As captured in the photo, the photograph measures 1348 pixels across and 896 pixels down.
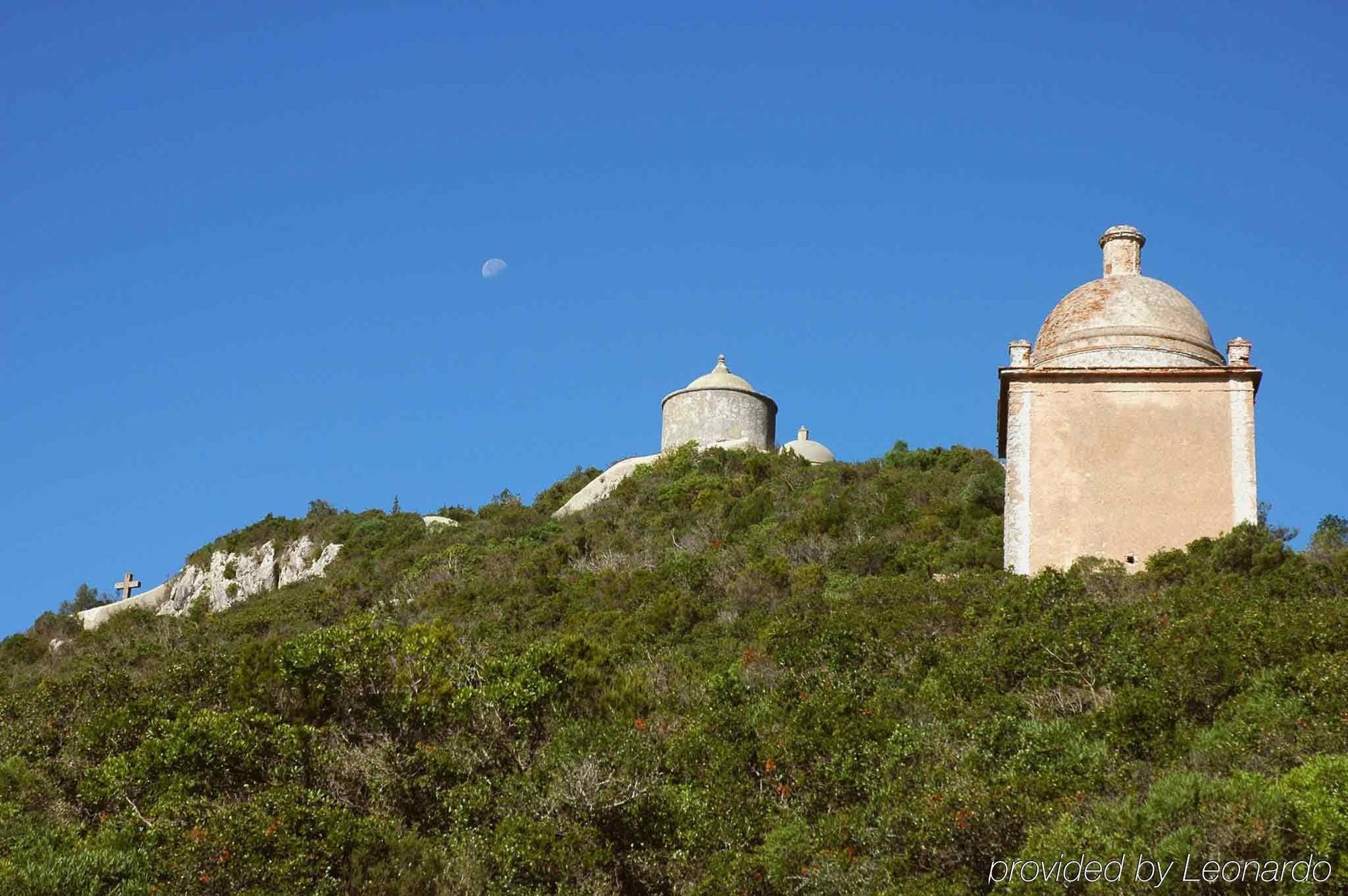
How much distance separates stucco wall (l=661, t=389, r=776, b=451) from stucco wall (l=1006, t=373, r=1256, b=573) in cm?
1899

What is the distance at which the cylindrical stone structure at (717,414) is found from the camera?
42344 mm

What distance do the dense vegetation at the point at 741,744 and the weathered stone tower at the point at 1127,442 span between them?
2.26 ft

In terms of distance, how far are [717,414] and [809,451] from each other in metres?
2.59

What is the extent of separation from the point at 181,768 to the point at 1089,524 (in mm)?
12131

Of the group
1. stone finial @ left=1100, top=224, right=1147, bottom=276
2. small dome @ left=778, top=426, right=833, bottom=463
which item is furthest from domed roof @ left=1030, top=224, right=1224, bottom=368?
small dome @ left=778, top=426, right=833, bottom=463

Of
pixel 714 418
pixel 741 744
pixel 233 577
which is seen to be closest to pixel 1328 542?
pixel 741 744

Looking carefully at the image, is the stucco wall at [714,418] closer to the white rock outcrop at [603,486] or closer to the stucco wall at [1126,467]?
the white rock outcrop at [603,486]

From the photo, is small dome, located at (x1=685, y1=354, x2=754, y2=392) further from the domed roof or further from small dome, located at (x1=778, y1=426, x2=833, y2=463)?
the domed roof

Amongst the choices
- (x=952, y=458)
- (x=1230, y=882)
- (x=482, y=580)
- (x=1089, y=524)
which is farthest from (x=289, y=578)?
(x=1230, y=882)

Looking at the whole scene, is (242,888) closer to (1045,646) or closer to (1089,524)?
(1045,646)

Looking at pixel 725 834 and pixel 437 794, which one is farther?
pixel 437 794

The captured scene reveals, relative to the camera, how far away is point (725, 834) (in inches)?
621

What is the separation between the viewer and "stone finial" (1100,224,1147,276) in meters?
25.2

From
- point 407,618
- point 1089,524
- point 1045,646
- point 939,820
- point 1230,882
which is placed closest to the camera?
point 1230,882
